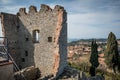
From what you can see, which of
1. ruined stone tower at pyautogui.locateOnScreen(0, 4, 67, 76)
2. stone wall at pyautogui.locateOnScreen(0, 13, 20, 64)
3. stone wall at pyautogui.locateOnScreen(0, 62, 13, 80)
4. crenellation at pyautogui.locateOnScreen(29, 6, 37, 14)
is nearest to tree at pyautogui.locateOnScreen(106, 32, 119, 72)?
ruined stone tower at pyautogui.locateOnScreen(0, 4, 67, 76)

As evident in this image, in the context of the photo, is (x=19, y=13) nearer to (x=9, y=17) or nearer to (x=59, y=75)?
(x=9, y=17)

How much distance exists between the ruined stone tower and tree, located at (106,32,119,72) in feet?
74.5

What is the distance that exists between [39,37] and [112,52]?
966 inches

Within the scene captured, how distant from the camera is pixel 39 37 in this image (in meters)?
19.9

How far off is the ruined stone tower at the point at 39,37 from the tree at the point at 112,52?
22693 mm

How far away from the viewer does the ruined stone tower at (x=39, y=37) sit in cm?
1894

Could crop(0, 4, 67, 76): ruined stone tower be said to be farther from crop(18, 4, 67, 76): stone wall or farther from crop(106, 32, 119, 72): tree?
crop(106, 32, 119, 72): tree

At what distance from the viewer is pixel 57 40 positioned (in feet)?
61.4

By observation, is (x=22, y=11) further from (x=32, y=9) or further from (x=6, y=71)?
(x=6, y=71)

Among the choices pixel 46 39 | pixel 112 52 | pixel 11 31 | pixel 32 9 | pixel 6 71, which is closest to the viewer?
pixel 6 71

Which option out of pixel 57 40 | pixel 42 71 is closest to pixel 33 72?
pixel 42 71

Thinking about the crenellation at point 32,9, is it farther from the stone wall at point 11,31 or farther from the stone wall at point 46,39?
the stone wall at point 11,31

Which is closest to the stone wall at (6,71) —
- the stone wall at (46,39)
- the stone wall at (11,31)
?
the stone wall at (46,39)

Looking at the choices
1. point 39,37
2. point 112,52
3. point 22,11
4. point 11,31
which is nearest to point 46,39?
point 39,37
